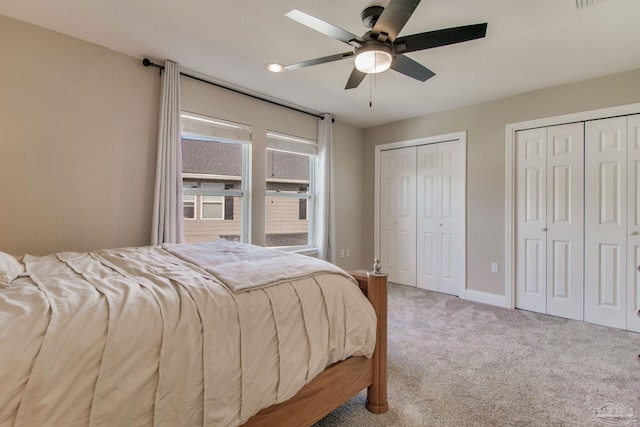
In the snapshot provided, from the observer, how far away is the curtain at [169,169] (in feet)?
8.65

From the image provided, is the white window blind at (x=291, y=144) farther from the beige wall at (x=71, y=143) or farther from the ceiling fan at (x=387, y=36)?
the ceiling fan at (x=387, y=36)

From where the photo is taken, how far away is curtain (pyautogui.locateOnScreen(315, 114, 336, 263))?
4.13 m

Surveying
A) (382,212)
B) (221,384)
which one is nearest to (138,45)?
(221,384)

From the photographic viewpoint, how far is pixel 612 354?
232cm

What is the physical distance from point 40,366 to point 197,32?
2.34 meters

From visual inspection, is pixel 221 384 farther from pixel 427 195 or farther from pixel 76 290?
pixel 427 195

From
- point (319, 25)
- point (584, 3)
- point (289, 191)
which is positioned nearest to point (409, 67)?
point (319, 25)

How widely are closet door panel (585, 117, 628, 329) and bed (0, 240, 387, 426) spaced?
8.99 feet

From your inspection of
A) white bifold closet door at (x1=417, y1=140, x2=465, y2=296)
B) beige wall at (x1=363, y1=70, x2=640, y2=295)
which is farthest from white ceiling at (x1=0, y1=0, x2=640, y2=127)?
white bifold closet door at (x1=417, y1=140, x2=465, y2=296)

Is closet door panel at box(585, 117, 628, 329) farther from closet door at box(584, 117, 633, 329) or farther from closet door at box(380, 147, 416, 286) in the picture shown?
closet door at box(380, 147, 416, 286)

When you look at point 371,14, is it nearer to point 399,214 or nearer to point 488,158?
point 488,158

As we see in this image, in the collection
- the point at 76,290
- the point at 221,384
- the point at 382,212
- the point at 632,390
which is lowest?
the point at 632,390

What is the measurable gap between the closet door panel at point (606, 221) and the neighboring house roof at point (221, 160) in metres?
3.34

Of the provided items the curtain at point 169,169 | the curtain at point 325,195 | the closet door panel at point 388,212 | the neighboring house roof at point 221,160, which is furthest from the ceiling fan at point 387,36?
the closet door panel at point 388,212
